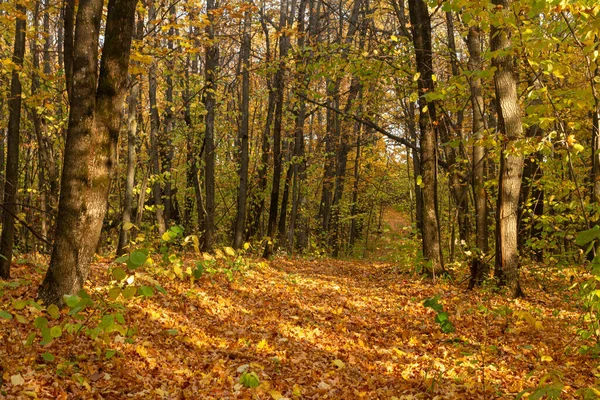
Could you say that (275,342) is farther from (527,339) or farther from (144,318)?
(527,339)

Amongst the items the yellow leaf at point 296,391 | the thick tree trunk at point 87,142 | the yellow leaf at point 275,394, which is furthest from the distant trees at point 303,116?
the yellow leaf at point 296,391

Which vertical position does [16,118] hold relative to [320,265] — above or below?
above

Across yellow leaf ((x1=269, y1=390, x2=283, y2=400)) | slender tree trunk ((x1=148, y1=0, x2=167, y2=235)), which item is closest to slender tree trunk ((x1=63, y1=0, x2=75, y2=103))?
slender tree trunk ((x1=148, y1=0, x2=167, y2=235))

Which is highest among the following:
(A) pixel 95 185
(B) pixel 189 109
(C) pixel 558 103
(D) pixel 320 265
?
(B) pixel 189 109

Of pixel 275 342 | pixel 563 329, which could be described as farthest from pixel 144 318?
pixel 563 329

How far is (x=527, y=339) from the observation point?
6.16 meters

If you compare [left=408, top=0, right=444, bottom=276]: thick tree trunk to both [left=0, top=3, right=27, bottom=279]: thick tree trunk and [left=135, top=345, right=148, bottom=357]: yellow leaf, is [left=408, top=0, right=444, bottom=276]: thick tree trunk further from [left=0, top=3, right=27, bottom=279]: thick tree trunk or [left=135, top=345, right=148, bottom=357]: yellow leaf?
[left=0, top=3, right=27, bottom=279]: thick tree trunk

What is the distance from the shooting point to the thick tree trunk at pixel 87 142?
5.07 meters

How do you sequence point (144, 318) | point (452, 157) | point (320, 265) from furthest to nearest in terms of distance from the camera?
1. point (320, 265)
2. point (452, 157)
3. point (144, 318)

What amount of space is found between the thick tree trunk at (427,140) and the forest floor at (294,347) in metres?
1.19

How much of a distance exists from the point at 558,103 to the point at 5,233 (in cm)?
796

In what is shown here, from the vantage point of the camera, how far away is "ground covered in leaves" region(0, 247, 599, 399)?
433cm

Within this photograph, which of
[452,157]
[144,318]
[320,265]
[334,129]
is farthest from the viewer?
[334,129]

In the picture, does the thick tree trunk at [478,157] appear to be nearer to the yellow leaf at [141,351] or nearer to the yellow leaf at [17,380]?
the yellow leaf at [141,351]
